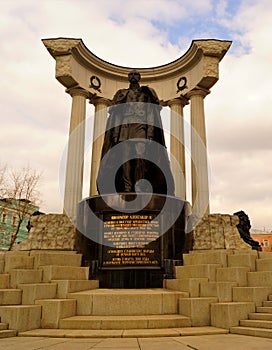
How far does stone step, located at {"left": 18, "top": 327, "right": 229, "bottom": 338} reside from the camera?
6.42 m

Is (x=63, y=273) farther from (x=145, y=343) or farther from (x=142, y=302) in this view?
(x=145, y=343)

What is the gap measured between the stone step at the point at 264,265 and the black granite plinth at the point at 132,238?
2.41 meters

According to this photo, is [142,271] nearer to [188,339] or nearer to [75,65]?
[188,339]

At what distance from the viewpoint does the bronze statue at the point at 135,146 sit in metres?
12.4

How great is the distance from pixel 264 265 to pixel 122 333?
4.30 m

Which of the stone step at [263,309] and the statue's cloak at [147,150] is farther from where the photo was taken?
the statue's cloak at [147,150]

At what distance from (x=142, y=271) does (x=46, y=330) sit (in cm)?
370

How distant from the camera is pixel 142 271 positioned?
33.2 ft

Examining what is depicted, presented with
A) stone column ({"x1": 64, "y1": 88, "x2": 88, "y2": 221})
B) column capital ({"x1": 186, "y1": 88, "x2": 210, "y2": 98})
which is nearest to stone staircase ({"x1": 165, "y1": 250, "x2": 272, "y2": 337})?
stone column ({"x1": 64, "y1": 88, "x2": 88, "y2": 221})

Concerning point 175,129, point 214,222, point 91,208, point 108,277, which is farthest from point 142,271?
point 175,129

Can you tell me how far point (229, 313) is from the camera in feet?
23.5

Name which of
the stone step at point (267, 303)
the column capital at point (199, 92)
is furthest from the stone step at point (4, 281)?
the column capital at point (199, 92)

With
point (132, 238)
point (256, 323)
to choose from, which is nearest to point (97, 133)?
point (132, 238)

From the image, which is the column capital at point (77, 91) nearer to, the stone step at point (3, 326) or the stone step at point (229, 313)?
the stone step at point (3, 326)
